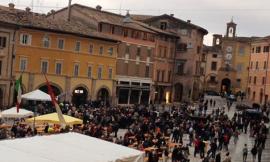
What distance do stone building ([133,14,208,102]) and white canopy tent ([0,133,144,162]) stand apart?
57042 millimetres

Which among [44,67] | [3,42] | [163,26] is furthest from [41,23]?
[163,26]

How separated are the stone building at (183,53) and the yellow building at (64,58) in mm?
16359

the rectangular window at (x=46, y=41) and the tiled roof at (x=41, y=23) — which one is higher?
the tiled roof at (x=41, y=23)

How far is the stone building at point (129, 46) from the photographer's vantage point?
189ft

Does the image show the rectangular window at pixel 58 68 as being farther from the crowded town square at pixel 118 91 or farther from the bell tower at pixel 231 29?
the bell tower at pixel 231 29

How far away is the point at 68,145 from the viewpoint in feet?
42.9

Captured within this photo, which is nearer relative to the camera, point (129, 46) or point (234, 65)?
point (129, 46)

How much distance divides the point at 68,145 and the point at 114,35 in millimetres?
44810

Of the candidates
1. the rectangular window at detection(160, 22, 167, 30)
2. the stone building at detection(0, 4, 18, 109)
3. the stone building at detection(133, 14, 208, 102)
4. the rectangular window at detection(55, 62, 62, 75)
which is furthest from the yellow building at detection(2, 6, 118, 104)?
the stone building at detection(133, 14, 208, 102)

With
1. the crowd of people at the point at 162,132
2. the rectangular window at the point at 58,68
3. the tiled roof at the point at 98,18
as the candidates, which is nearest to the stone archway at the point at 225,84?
the tiled roof at the point at 98,18

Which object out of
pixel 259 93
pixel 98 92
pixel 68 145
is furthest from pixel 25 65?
pixel 259 93

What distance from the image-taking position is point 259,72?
76750 mm

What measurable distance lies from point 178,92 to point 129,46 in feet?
48.8

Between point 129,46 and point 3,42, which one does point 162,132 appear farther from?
point 129,46
